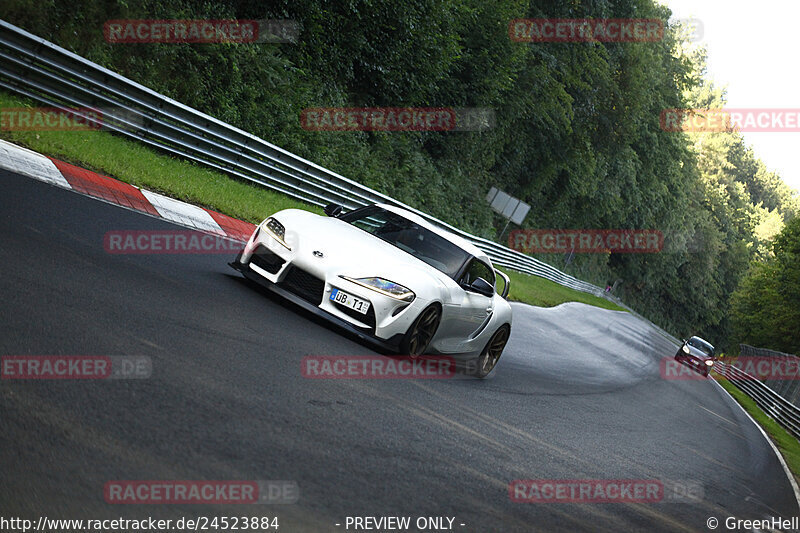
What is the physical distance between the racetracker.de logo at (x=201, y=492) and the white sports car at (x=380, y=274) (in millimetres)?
3499

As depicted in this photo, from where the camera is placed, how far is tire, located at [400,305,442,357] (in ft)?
25.5

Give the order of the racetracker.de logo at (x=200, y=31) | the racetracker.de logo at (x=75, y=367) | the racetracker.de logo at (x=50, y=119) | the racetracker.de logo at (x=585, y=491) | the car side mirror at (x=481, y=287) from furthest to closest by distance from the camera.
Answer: the racetracker.de logo at (x=200, y=31) < the racetracker.de logo at (x=50, y=119) < the car side mirror at (x=481, y=287) < the racetracker.de logo at (x=585, y=491) < the racetracker.de logo at (x=75, y=367)

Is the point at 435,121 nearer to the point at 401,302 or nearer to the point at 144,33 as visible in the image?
the point at 144,33

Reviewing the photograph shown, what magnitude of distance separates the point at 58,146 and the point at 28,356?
7957mm

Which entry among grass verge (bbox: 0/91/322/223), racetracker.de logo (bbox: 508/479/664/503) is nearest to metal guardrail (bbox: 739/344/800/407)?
grass verge (bbox: 0/91/322/223)

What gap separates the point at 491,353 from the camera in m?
10.1

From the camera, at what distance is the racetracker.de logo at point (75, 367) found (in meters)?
4.39

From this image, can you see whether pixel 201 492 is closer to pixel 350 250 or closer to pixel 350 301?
pixel 350 301

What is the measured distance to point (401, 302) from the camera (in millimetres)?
7637

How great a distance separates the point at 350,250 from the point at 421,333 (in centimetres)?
108

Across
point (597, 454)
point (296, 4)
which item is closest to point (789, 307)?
point (296, 4)

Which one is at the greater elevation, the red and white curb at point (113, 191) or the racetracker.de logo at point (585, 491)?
the red and white curb at point (113, 191)

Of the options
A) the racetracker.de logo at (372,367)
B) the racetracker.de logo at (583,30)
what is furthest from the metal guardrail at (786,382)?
the racetracker.de logo at (372,367)

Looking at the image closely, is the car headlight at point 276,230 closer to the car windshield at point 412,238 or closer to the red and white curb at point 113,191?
the car windshield at point 412,238
